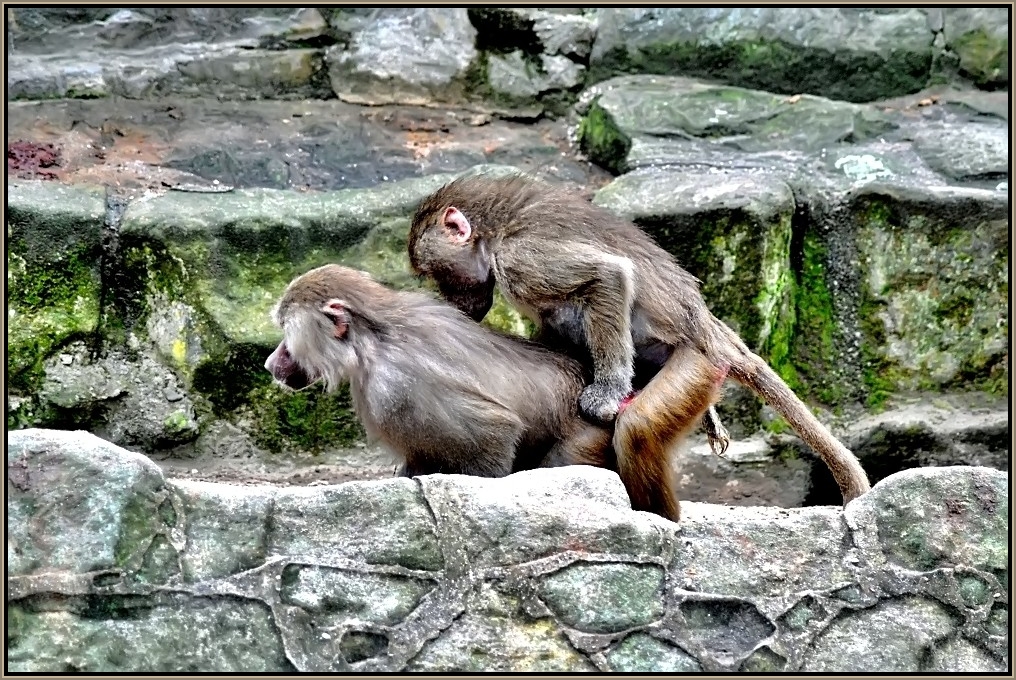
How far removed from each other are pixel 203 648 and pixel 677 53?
19.8 feet

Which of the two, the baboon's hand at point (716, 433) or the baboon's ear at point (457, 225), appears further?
the baboon's hand at point (716, 433)

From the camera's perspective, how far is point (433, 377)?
461 centimetres

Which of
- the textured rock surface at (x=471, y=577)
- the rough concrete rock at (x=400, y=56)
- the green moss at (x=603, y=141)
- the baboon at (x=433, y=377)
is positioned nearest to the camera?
the textured rock surface at (x=471, y=577)

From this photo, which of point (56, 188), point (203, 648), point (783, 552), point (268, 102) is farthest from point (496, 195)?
point (268, 102)

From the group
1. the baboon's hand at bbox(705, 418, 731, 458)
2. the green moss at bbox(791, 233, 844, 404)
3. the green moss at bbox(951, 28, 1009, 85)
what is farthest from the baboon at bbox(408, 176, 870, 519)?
the green moss at bbox(951, 28, 1009, 85)

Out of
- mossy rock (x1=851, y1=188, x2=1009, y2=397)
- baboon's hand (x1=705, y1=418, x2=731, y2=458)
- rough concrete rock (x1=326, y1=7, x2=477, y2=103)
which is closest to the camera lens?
baboon's hand (x1=705, y1=418, x2=731, y2=458)

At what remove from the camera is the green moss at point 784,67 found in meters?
8.38

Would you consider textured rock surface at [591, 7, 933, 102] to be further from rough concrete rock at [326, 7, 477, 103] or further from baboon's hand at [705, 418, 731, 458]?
baboon's hand at [705, 418, 731, 458]

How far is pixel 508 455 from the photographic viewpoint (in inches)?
183

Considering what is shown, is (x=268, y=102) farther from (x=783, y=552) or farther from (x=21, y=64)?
(x=783, y=552)

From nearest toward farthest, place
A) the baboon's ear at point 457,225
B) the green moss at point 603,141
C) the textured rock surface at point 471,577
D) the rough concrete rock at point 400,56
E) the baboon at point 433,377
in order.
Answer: the textured rock surface at point 471,577
the baboon at point 433,377
the baboon's ear at point 457,225
the green moss at point 603,141
the rough concrete rock at point 400,56

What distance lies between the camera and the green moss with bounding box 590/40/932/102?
8383 millimetres

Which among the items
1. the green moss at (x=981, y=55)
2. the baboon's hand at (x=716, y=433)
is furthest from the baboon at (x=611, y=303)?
the green moss at (x=981, y=55)

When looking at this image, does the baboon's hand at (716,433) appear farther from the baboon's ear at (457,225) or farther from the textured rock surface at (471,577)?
the baboon's ear at (457,225)
